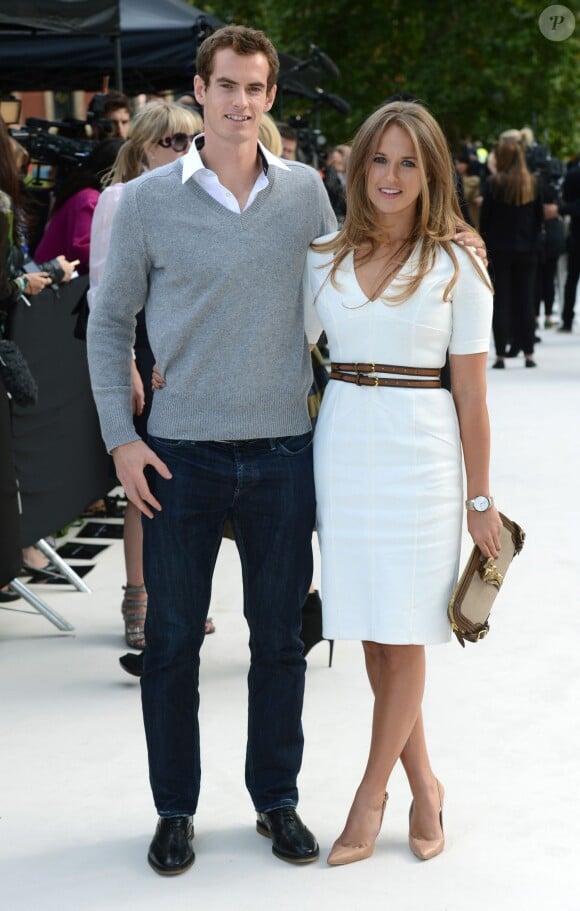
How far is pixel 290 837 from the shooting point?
3516mm

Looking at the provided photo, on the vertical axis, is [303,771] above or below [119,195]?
below

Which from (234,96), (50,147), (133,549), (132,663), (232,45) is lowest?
(132,663)

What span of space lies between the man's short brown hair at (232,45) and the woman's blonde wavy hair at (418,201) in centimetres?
31

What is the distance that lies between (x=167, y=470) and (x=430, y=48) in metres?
27.9

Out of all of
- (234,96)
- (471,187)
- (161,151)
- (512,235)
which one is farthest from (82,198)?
(471,187)

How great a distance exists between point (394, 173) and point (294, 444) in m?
0.70

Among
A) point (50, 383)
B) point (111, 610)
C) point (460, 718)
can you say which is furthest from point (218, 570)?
point (460, 718)

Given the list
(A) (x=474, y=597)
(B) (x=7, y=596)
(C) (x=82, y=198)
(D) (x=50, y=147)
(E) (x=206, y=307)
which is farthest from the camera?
(D) (x=50, y=147)

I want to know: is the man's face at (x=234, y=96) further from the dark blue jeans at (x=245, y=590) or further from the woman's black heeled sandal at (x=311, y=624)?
the woman's black heeled sandal at (x=311, y=624)

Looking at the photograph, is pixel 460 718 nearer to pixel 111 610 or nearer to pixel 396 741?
pixel 396 741

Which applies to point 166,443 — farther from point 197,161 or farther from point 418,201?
point 418,201

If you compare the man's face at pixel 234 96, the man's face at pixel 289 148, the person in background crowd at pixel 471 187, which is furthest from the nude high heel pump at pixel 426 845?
the person in background crowd at pixel 471 187

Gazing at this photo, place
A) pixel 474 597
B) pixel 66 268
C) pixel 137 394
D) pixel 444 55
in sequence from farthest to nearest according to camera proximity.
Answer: pixel 444 55 < pixel 66 268 < pixel 137 394 < pixel 474 597

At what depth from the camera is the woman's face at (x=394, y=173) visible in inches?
127
